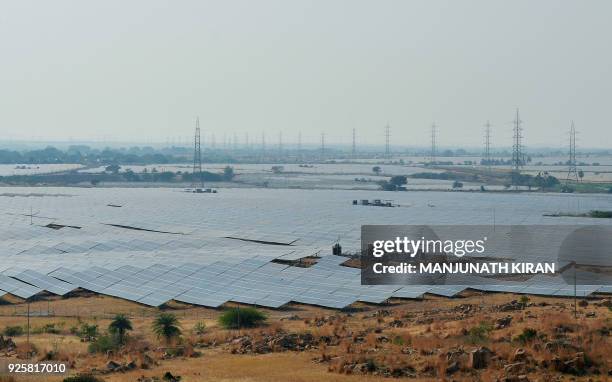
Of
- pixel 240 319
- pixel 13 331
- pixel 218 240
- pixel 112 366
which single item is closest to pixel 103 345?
pixel 112 366

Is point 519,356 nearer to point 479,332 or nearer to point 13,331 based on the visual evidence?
point 479,332

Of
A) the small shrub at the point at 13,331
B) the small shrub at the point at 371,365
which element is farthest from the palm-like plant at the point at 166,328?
the small shrub at the point at 371,365

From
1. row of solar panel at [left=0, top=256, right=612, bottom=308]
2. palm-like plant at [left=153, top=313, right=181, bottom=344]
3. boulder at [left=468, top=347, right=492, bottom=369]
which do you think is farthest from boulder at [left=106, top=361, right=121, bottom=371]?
row of solar panel at [left=0, top=256, right=612, bottom=308]

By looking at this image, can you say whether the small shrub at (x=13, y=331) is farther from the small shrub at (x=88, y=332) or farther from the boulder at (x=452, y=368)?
the boulder at (x=452, y=368)

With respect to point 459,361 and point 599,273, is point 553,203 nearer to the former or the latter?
point 599,273

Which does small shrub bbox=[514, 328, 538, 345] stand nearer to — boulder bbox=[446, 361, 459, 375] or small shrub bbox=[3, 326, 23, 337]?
boulder bbox=[446, 361, 459, 375]

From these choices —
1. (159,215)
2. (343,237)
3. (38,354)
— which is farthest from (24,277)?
(159,215)
